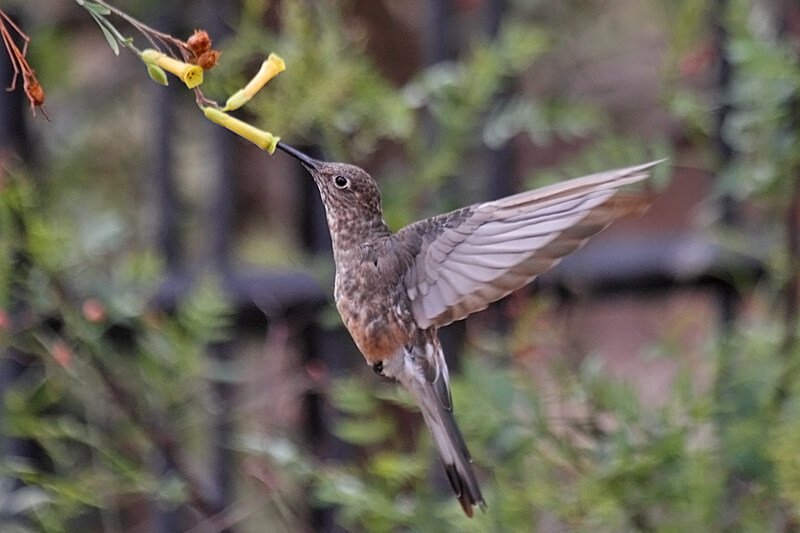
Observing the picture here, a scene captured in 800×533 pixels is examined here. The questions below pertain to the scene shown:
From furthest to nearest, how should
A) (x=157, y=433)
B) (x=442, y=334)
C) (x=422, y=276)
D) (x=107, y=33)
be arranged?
(x=442, y=334) → (x=157, y=433) → (x=422, y=276) → (x=107, y=33)

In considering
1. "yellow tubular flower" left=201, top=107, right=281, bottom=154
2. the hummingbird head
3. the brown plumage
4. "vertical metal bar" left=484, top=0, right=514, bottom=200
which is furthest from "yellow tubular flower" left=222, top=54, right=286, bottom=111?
"vertical metal bar" left=484, top=0, right=514, bottom=200

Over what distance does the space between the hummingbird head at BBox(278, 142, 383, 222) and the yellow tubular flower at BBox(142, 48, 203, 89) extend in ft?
1.28

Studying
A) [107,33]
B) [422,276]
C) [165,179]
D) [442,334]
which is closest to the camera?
[107,33]

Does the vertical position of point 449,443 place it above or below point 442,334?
above

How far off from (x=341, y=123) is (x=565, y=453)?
20.0 inches

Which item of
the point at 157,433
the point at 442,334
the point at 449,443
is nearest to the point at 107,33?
the point at 449,443

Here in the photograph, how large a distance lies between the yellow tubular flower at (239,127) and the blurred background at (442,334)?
2.22 feet

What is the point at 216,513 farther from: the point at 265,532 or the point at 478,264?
the point at 265,532

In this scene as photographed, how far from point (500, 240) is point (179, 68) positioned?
0.39m

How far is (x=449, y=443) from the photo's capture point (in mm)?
1201

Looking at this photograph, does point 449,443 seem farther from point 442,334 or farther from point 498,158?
point 498,158

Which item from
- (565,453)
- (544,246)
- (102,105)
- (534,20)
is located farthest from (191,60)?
(102,105)

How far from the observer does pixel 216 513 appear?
1.70m

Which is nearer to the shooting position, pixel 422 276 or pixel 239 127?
pixel 239 127
